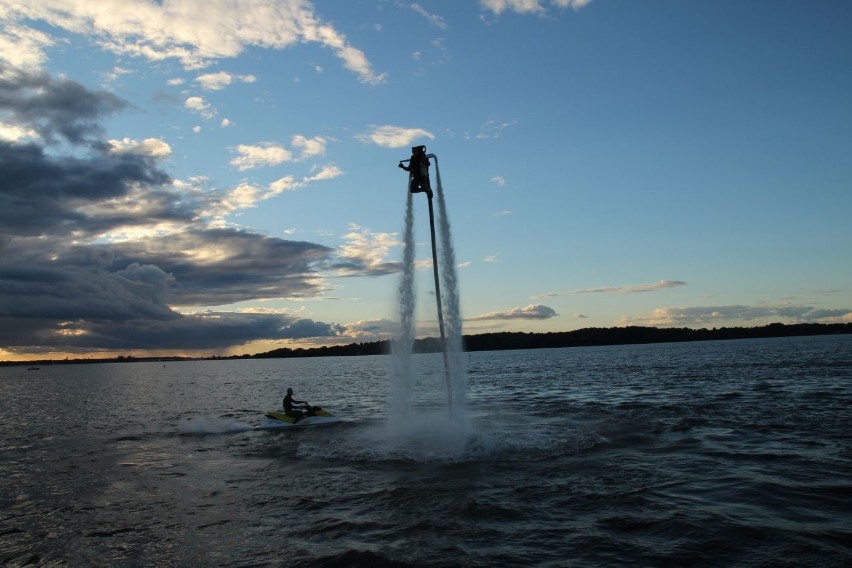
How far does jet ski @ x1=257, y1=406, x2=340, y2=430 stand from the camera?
33.4 meters

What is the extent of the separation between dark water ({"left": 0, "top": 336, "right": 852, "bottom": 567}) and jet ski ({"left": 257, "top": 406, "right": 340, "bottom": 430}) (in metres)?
1.45

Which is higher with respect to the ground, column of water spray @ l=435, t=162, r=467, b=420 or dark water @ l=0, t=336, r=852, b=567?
column of water spray @ l=435, t=162, r=467, b=420

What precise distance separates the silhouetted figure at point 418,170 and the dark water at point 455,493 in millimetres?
10560

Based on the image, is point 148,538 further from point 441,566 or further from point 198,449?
point 198,449

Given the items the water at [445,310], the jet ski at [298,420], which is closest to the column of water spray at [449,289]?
the water at [445,310]

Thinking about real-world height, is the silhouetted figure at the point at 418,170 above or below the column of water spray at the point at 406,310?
above

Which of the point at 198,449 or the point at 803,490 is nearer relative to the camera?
the point at 803,490

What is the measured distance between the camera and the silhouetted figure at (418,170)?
2258cm

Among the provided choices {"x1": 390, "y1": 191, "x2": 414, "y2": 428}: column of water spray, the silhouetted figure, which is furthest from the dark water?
the silhouetted figure

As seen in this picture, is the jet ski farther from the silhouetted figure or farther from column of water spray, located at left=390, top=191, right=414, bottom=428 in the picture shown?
the silhouetted figure

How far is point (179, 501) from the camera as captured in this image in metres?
17.0

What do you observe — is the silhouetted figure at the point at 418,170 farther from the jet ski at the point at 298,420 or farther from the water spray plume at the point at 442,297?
the jet ski at the point at 298,420

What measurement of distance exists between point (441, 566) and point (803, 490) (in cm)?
1085

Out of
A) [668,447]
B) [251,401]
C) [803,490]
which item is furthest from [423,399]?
[803,490]
